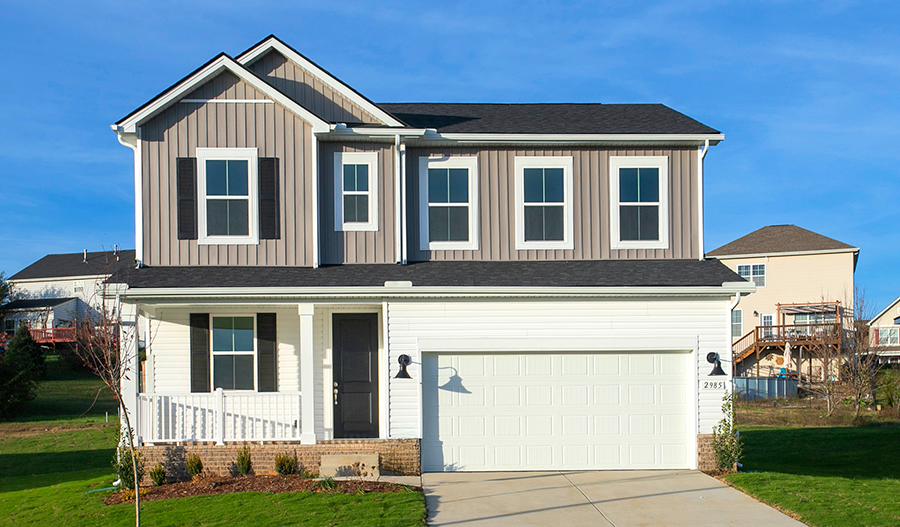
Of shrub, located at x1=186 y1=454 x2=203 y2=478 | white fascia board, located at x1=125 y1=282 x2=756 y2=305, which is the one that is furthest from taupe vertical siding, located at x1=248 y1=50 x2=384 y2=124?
shrub, located at x1=186 y1=454 x2=203 y2=478

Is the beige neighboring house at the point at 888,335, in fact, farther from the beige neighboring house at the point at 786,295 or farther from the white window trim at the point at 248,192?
the white window trim at the point at 248,192

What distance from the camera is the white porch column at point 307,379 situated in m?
11.4

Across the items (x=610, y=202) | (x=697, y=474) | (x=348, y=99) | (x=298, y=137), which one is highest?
(x=348, y=99)

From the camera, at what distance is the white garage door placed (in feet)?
39.0

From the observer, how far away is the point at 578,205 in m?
13.1

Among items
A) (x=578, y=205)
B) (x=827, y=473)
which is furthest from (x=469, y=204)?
(x=827, y=473)

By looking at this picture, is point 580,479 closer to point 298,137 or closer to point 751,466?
point 751,466

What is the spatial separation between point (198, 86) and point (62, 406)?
21781 mm

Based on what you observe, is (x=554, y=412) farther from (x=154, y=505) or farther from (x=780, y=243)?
(x=780, y=243)

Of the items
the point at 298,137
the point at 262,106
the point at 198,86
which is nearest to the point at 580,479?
the point at 298,137

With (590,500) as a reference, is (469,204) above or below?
above

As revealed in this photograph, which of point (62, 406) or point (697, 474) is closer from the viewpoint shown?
point (697, 474)

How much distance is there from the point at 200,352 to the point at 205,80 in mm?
4622

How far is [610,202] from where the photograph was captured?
42.9 feet
